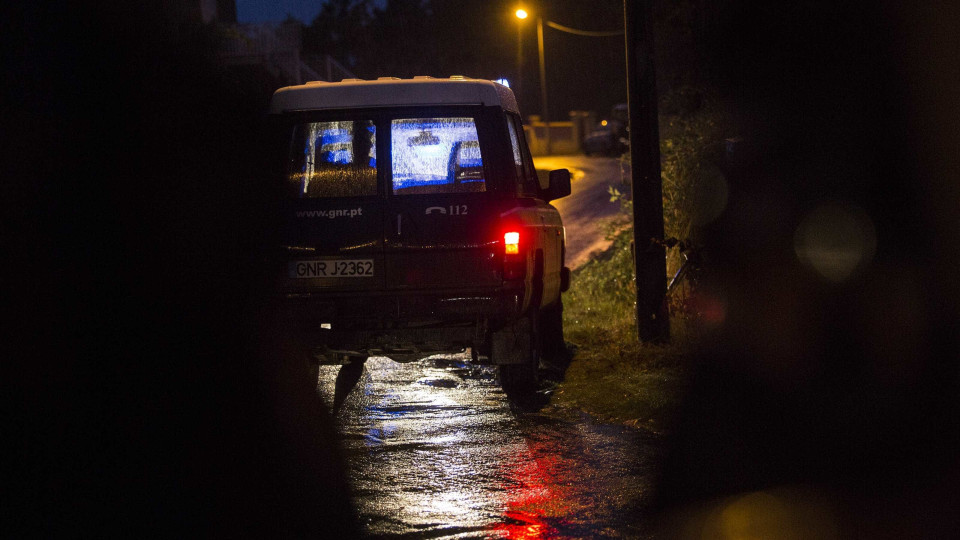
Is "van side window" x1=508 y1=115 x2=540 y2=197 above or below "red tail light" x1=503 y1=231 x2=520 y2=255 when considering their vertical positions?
above

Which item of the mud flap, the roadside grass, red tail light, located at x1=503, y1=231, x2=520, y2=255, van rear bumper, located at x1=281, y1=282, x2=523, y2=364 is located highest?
red tail light, located at x1=503, y1=231, x2=520, y2=255

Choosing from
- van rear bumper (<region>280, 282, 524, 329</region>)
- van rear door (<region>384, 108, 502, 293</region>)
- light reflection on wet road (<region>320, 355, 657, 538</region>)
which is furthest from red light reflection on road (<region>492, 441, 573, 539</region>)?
van rear door (<region>384, 108, 502, 293</region>)

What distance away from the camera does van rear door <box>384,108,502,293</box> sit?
757 cm

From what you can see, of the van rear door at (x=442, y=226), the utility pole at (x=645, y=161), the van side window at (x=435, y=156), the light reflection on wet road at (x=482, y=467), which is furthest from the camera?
the utility pole at (x=645, y=161)

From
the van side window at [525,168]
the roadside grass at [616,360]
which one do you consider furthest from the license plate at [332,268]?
the roadside grass at [616,360]

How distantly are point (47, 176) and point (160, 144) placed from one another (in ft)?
5.82

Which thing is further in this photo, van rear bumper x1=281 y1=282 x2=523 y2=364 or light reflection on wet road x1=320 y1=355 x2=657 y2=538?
van rear bumper x1=281 y1=282 x2=523 y2=364

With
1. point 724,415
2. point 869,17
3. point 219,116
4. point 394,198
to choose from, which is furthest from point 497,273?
point 219,116

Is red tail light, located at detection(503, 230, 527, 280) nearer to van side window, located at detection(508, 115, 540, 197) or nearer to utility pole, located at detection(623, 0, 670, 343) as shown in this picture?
van side window, located at detection(508, 115, 540, 197)

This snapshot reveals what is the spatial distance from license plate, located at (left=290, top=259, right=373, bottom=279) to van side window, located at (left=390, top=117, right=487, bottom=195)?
0.59 meters

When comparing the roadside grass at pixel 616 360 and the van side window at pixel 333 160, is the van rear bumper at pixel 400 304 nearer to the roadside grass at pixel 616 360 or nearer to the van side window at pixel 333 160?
the van side window at pixel 333 160

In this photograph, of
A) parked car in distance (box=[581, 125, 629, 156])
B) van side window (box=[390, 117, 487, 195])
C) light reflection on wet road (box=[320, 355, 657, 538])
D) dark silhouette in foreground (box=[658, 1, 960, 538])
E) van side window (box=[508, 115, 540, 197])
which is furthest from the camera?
parked car in distance (box=[581, 125, 629, 156])

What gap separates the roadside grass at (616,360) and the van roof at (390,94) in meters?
2.43

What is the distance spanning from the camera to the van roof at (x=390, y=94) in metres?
7.84
